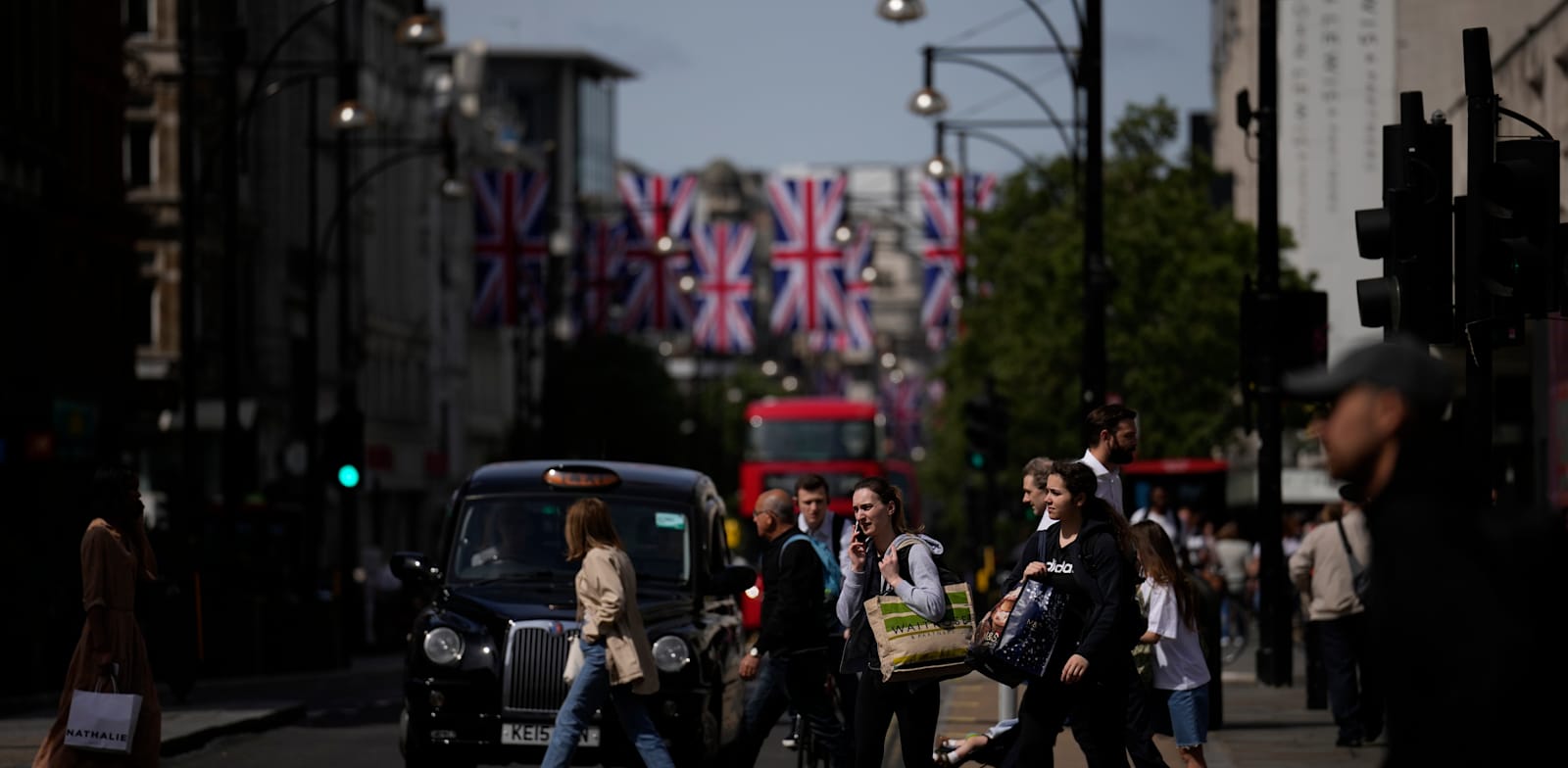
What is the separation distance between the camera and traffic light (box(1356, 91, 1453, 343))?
12094mm

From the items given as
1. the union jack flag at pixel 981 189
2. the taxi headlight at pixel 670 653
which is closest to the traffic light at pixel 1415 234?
the taxi headlight at pixel 670 653

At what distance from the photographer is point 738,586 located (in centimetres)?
1507

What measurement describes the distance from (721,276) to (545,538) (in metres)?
71.0

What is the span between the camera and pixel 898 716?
1127cm

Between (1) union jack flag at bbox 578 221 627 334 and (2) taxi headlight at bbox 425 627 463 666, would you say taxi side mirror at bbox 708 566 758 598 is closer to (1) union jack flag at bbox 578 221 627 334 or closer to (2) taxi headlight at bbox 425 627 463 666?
(2) taxi headlight at bbox 425 627 463 666

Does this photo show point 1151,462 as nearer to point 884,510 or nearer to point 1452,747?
point 884,510

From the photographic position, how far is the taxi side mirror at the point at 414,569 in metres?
14.7

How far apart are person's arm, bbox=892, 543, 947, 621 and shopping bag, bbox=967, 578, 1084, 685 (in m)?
0.36

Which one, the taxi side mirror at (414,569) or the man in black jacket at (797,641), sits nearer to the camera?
the man in black jacket at (797,641)

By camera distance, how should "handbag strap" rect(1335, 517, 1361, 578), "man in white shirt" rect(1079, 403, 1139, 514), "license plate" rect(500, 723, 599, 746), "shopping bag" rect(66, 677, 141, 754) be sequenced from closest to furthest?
"man in white shirt" rect(1079, 403, 1139, 514) → "shopping bag" rect(66, 677, 141, 754) → "license plate" rect(500, 723, 599, 746) → "handbag strap" rect(1335, 517, 1361, 578)

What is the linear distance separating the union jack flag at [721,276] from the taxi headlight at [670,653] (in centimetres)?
7063

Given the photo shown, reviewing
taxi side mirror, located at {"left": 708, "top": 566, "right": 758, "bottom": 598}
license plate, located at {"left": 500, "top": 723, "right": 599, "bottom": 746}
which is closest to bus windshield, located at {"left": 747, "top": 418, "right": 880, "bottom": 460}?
taxi side mirror, located at {"left": 708, "top": 566, "right": 758, "bottom": 598}

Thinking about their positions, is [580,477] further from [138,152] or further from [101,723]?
[138,152]

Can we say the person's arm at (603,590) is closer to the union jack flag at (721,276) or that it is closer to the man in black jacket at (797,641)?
the man in black jacket at (797,641)
